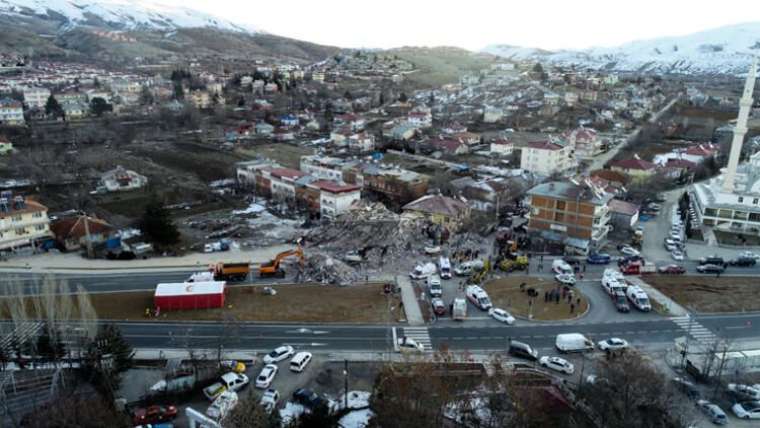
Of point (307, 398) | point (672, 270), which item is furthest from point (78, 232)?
point (672, 270)

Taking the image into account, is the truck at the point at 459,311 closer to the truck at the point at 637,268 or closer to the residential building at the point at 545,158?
the truck at the point at 637,268

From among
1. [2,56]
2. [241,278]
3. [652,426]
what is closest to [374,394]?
[652,426]

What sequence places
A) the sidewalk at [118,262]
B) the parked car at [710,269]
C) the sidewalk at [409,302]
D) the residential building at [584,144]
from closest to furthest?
the sidewalk at [409,302] → the sidewalk at [118,262] → the parked car at [710,269] → the residential building at [584,144]

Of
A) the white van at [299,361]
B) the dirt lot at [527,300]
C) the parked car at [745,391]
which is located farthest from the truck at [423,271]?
the parked car at [745,391]

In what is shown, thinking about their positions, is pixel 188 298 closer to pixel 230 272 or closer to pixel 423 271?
pixel 230 272

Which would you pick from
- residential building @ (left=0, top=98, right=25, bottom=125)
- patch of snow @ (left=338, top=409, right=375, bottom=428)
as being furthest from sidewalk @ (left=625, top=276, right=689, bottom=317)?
residential building @ (left=0, top=98, right=25, bottom=125)
